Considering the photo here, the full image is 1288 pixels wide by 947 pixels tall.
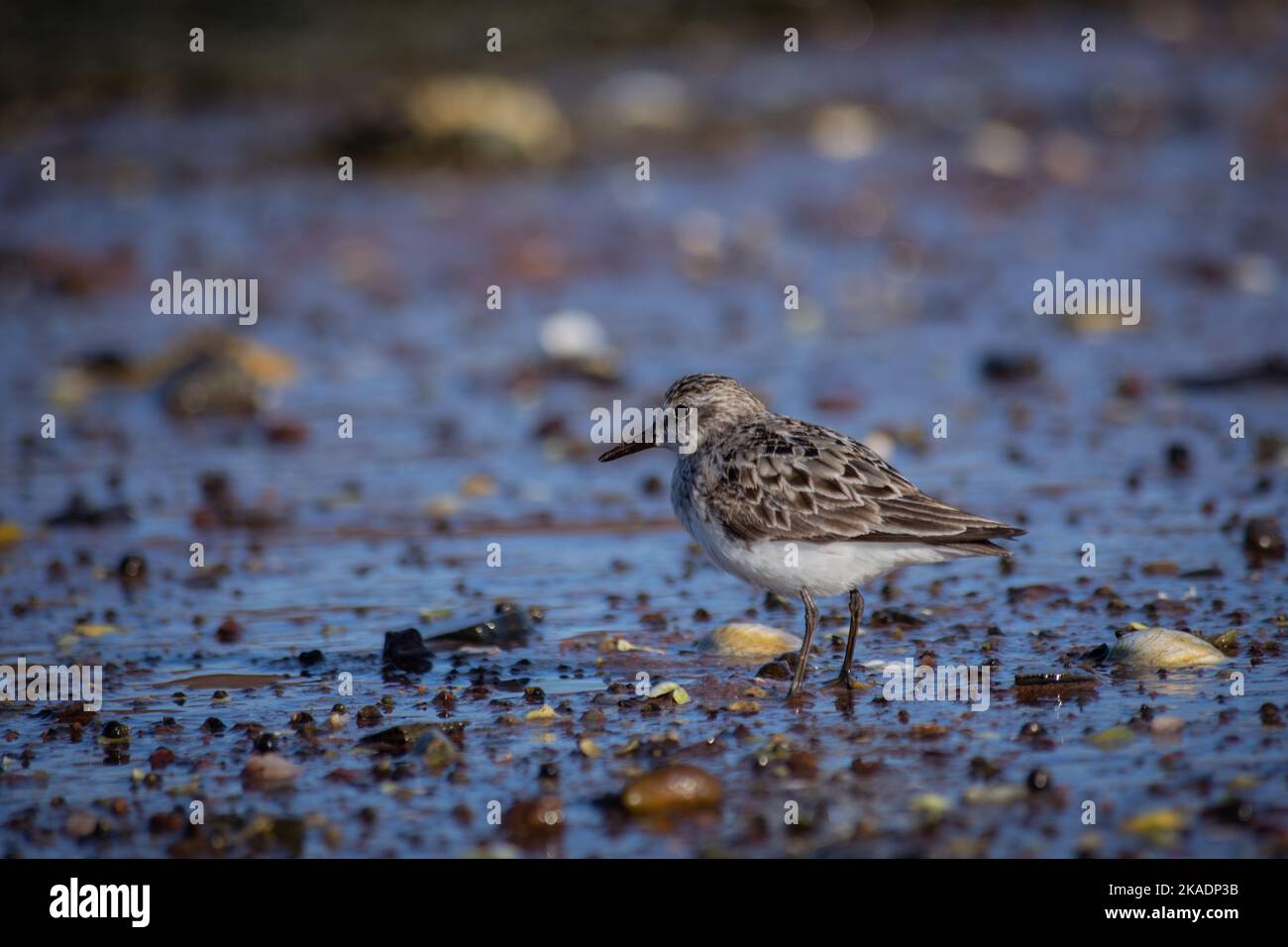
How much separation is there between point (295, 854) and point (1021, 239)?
14457 mm

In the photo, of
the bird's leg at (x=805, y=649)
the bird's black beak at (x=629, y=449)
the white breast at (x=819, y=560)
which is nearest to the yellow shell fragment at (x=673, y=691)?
the bird's leg at (x=805, y=649)

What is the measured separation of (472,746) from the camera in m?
7.10

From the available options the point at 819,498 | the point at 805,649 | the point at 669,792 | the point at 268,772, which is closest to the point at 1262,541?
the point at 819,498

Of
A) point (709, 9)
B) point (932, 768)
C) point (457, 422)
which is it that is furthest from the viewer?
point (709, 9)

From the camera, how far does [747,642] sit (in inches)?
335

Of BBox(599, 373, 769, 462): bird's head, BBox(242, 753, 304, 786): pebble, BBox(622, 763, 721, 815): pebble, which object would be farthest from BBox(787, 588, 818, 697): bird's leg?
BBox(242, 753, 304, 786): pebble

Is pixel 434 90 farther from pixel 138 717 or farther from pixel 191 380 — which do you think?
pixel 138 717

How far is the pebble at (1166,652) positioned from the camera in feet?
25.1

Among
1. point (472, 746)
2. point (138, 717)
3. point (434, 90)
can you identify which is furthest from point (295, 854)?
point (434, 90)

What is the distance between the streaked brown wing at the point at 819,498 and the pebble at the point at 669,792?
1.76m

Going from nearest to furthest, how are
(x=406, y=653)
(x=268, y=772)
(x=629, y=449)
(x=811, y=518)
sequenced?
1. (x=268, y=772)
2. (x=811, y=518)
3. (x=406, y=653)
4. (x=629, y=449)

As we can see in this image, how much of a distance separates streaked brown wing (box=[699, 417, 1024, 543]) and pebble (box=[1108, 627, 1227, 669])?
863 millimetres

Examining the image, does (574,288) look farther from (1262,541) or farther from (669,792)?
(669,792)

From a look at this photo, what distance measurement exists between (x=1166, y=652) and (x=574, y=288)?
1115 centimetres
